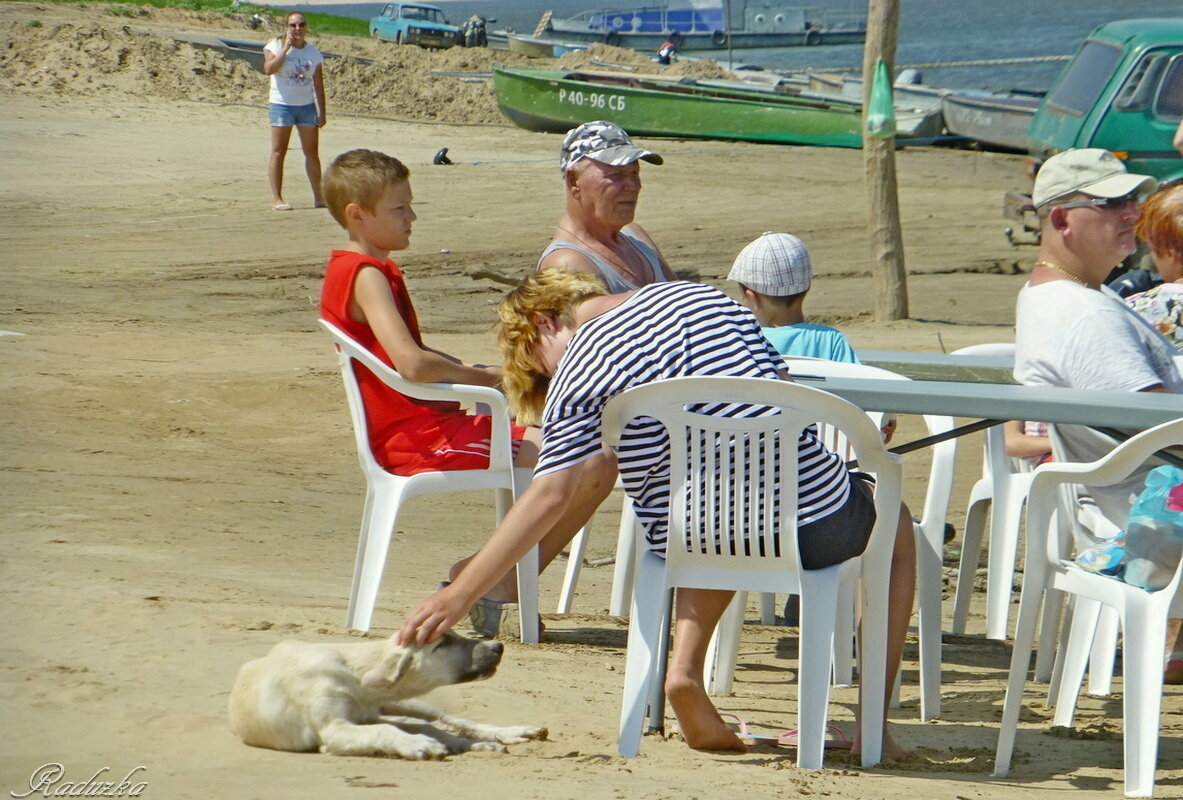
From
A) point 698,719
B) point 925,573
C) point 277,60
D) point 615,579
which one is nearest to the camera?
point 698,719

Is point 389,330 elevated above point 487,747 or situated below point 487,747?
above

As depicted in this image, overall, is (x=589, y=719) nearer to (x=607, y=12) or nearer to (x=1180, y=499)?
(x=1180, y=499)

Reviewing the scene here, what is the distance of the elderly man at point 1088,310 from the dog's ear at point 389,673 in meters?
1.83

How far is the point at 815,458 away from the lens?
329 centimetres

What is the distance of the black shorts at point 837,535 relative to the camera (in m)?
3.27

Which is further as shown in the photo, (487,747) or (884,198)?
(884,198)

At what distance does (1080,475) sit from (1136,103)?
29.4 ft

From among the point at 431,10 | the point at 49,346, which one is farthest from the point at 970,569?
the point at 431,10

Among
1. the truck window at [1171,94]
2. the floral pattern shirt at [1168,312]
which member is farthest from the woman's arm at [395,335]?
the truck window at [1171,94]

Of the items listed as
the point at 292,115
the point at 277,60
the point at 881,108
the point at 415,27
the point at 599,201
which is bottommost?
the point at 599,201

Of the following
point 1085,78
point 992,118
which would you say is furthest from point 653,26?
point 1085,78

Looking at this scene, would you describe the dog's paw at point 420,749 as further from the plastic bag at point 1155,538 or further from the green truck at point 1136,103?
the green truck at point 1136,103

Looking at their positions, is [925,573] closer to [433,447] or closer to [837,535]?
[837,535]

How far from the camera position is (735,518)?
10.7 ft
